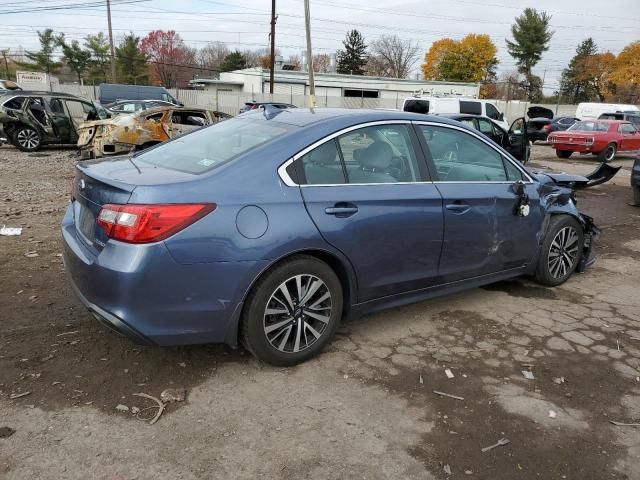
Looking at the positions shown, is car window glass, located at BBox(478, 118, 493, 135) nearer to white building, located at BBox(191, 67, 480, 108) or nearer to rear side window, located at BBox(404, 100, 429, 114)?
rear side window, located at BBox(404, 100, 429, 114)

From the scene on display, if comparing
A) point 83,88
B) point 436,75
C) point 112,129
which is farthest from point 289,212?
point 436,75

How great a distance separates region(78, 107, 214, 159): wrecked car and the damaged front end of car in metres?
7.61

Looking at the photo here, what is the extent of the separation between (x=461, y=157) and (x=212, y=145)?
1.93m

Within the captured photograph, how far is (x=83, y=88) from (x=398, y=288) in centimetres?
4043

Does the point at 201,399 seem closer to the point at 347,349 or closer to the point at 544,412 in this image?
the point at 347,349

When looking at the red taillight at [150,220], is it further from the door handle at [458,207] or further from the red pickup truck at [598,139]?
the red pickup truck at [598,139]

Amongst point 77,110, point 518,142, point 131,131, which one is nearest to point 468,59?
point 518,142

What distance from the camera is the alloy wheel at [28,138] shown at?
14.5 meters

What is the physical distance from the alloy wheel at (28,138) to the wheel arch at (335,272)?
13.9 metres

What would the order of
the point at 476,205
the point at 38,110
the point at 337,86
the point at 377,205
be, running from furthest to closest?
1. the point at 337,86
2. the point at 38,110
3. the point at 476,205
4. the point at 377,205

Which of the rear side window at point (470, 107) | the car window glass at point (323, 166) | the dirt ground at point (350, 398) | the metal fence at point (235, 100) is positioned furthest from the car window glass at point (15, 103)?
the metal fence at point (235, 100)

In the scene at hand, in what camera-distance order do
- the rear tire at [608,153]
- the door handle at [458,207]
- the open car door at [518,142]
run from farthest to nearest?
1. the rear tire at [608,153]
2. the open car door at [518,142]
3. the door handle at [458,207]

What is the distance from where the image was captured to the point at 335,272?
351 centimetres

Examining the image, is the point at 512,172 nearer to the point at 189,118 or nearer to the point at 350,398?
the point at 350,398
